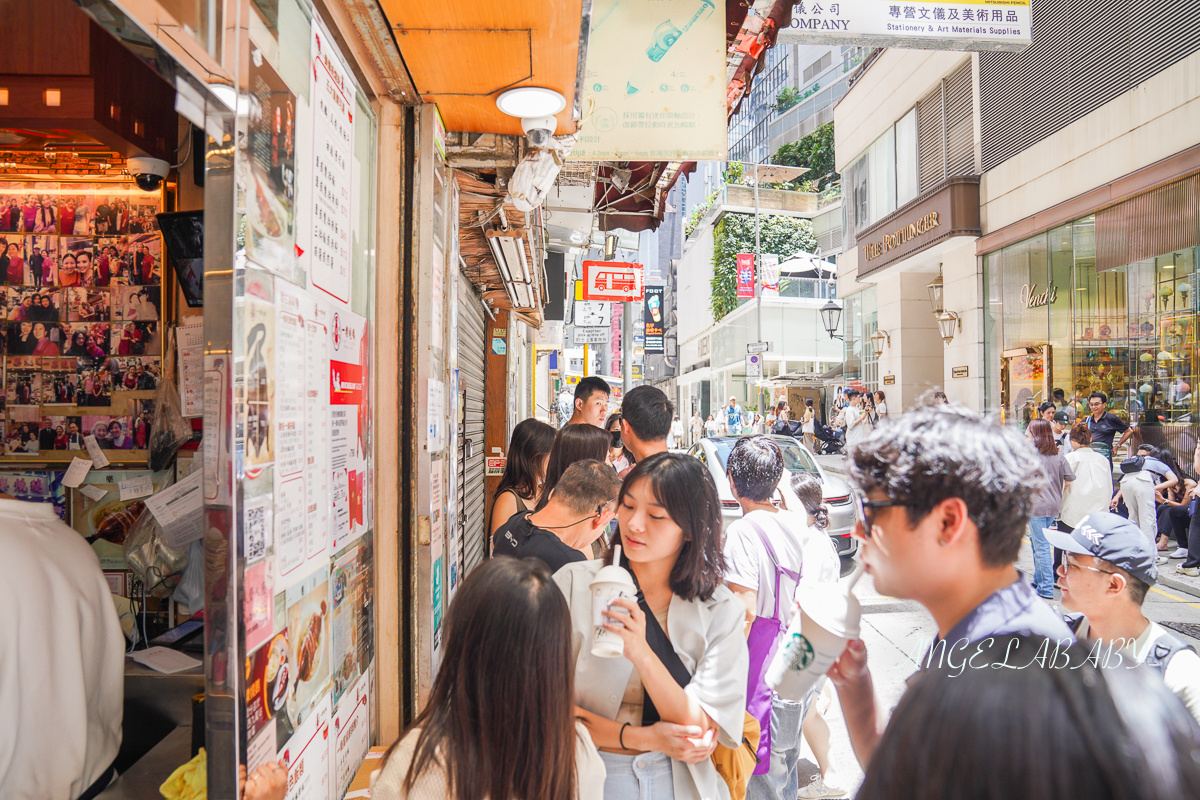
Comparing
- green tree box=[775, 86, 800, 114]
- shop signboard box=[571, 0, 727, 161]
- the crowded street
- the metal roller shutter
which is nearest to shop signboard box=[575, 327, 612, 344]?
the metal roller shutter

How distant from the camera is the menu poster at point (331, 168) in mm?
2340

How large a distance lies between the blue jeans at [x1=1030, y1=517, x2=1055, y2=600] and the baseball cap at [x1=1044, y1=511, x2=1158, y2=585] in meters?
5.02

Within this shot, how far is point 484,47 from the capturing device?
9.36ft

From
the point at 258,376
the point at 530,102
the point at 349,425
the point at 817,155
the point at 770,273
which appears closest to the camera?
the point at 258,376

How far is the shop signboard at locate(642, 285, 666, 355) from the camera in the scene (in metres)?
38.6

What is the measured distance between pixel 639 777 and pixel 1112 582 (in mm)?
1825

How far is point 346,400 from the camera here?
2672 mm

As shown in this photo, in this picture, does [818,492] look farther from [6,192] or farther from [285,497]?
[6,192]

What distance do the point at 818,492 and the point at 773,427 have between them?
68.2 feet

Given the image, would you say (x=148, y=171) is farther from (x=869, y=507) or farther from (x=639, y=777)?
(x=869, y=507)

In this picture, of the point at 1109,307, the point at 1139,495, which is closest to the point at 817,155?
the point at 1109,307

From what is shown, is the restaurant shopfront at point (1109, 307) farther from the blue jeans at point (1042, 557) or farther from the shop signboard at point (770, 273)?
the shop signboard at point (770, 273)

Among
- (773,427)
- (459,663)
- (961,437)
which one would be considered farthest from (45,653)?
(773,427)

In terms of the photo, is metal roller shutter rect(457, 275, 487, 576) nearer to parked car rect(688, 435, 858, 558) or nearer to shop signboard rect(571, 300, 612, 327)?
parked car rect(688, 435, 858, 558)
